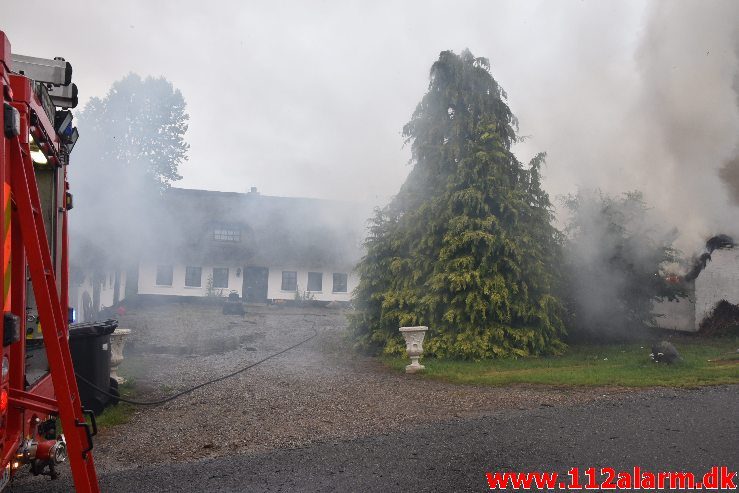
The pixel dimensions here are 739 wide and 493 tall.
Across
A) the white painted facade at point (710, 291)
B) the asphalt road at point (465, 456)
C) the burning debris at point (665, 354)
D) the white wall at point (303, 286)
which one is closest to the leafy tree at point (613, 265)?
the white painted facade at point (710, 291)

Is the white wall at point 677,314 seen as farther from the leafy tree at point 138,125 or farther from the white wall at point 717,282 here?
the leafy tree at point 138,125

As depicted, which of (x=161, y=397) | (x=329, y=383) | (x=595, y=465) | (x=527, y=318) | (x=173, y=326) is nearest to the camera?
(x=595, y=465)

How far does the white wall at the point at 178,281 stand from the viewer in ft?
83.3

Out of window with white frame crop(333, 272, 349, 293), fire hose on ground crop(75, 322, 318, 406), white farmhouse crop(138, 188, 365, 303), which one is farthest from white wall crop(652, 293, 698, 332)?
window with white frame crop(333, 272, 349, 293)

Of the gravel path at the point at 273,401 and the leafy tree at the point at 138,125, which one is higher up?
the leafy tree at the point at 138,125

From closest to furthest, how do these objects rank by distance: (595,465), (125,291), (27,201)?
1. (27,201)
2. (595,465)
3. (125,291)

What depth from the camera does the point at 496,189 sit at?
11719 mm

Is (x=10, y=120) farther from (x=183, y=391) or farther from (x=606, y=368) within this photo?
(x=606, y=368)

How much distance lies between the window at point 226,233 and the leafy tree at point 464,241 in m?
14.6

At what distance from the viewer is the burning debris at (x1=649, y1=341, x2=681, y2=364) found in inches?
349

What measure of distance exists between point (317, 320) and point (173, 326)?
5141mm

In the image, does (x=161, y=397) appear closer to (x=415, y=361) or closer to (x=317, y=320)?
(x=415, y=361)

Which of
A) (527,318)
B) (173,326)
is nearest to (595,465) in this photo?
(527,318)

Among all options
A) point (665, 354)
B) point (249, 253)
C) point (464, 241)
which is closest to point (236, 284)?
point (249, 253)
